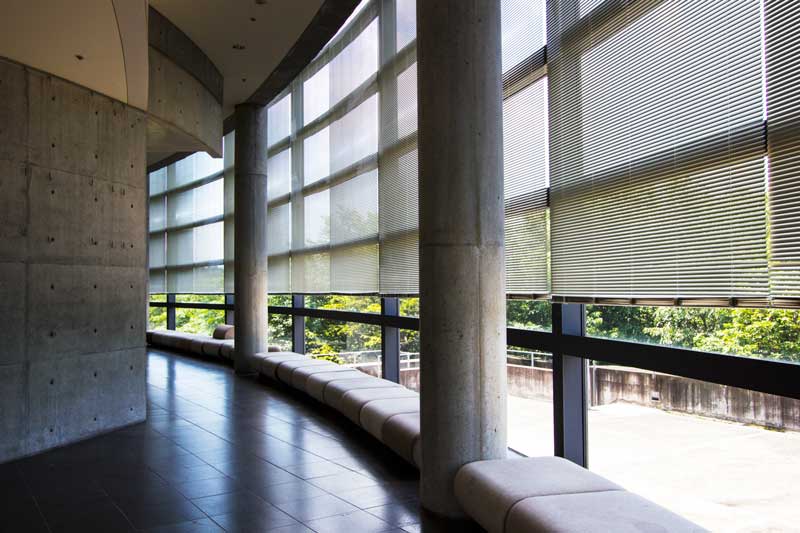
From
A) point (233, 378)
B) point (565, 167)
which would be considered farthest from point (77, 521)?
point (233, 378)

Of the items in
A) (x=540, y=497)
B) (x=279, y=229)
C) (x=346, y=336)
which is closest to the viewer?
(x=540, y=497)

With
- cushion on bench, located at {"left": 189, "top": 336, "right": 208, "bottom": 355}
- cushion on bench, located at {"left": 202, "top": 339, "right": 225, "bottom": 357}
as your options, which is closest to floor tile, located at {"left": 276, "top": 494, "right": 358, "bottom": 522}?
cushion on bench, located at {"left": 202, "top": 339, "right": 225, "bottom": 357}

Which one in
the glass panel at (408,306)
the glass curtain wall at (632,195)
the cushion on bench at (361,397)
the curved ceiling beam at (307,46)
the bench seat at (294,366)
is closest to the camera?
the glass curtain wall at (632,195)

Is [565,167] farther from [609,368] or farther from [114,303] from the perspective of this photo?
[114,303]

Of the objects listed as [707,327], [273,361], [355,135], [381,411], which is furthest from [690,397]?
[273,361]

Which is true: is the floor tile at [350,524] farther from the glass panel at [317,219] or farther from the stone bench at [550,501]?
the glass panel at [317,219]

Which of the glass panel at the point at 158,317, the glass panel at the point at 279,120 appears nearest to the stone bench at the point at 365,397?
the glass panel at the point at 279,120

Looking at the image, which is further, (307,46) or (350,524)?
(307,46)

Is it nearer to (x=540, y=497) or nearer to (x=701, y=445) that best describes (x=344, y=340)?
(x=701, y=445)

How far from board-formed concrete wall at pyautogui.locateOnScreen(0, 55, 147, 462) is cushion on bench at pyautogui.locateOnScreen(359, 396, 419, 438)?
304cm

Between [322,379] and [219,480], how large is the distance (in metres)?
2.90

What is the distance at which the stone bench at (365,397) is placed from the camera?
5.41 meters

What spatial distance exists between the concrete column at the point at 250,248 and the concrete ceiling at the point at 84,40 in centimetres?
453

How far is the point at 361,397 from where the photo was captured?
667cm
